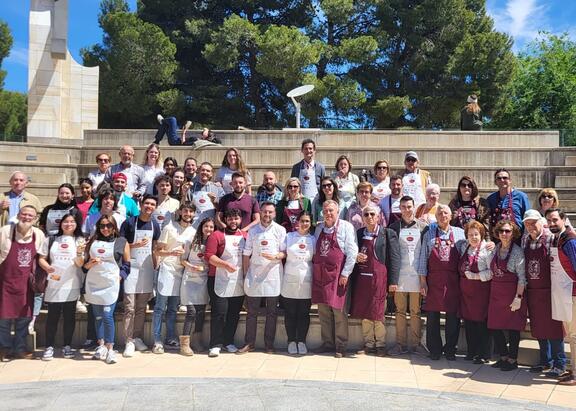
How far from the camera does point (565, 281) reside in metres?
5.50

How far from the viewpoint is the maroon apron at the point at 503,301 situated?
19.1 feet

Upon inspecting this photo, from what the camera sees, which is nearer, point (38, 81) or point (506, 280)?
point (506, 280)

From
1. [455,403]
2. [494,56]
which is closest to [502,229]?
[455,403]

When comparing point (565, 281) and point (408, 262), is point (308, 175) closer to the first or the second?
point (408, 262)

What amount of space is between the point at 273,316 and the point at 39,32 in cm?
1631

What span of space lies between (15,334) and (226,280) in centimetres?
261

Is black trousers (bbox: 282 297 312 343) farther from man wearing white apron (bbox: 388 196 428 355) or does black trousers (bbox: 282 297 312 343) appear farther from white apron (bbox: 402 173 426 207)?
white apron (bbox: 402 173 426 207)

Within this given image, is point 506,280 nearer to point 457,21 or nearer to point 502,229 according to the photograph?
point 502,229

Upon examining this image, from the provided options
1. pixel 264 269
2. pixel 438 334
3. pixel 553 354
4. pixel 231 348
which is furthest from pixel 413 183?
pixel 231 348

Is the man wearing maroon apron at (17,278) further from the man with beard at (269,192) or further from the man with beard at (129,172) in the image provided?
the man with beard at (269,192)

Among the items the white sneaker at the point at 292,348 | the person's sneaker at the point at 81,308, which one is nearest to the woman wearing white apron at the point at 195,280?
the white sneaker at the point at 292,348

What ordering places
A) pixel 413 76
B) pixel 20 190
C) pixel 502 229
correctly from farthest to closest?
pixel 413 76 → pixel 20 190 → pixel 502 229

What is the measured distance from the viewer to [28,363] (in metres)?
6.04

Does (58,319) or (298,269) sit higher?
(298,269)
